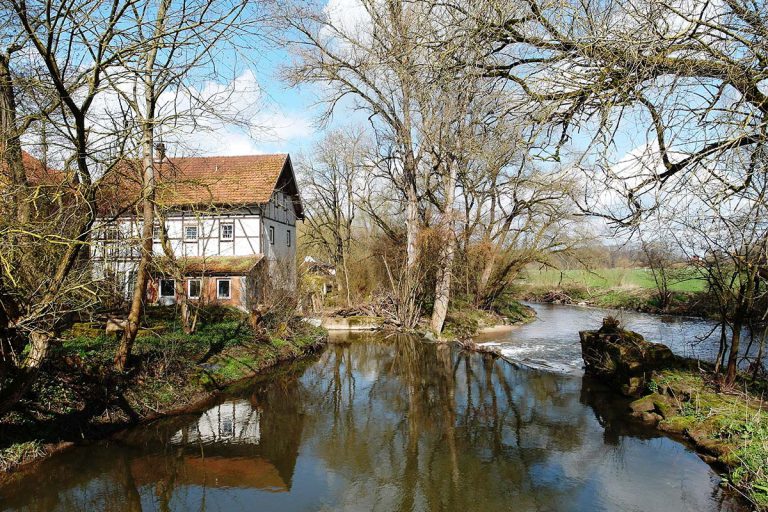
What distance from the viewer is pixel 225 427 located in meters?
9.13

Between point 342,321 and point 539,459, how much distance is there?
594 inches

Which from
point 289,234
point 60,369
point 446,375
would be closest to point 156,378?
point 60,369

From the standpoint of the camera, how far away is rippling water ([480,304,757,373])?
47.9 feet

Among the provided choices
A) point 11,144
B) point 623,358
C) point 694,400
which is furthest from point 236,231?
point 694,400

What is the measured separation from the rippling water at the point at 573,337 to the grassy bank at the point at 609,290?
6.17ft

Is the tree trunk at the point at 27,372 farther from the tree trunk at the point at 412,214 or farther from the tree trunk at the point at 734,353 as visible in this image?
the tree trunk at the point at 412,214

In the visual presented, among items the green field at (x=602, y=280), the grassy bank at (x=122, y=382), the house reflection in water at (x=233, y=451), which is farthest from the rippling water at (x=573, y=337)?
the house reflection in water at (x=233, y=451)

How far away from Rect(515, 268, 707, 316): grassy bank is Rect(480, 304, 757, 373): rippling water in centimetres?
188

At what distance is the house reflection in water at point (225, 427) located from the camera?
850 cm

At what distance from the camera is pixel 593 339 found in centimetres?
1292

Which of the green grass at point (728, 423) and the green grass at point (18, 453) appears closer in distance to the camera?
the green grass at point (728, 423)

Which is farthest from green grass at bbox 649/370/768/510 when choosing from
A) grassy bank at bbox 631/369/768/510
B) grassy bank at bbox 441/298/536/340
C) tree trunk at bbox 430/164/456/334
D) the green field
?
the green field

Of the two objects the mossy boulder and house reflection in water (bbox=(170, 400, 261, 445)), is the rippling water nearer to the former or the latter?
the mossy boulder

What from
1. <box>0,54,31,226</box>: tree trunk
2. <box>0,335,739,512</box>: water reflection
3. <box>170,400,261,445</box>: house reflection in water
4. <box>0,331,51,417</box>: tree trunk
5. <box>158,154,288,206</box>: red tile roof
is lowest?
<box>0,335,739,512</box>: water reflection
